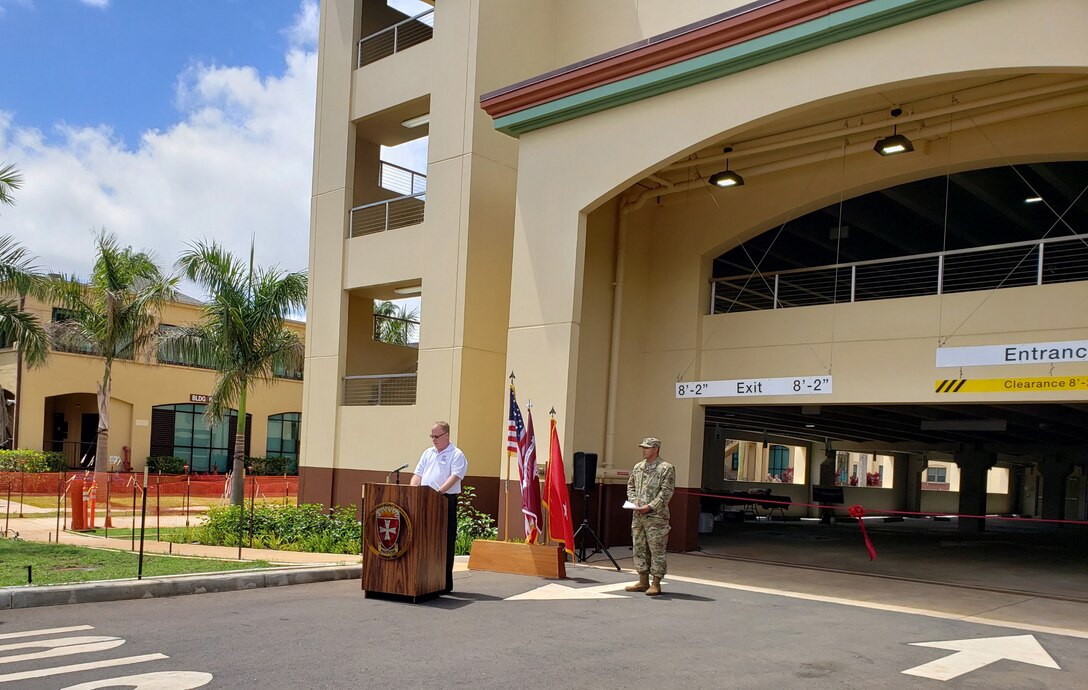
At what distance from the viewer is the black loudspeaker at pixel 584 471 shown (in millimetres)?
15008

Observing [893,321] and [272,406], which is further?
[272,406]

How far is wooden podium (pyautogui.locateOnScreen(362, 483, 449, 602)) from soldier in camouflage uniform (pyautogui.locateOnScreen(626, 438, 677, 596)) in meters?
2.52

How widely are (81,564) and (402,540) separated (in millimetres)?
5450

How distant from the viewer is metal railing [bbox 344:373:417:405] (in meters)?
20.4

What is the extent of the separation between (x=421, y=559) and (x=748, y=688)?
4147 mm

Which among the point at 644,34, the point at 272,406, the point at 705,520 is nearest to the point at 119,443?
the point at 272,406

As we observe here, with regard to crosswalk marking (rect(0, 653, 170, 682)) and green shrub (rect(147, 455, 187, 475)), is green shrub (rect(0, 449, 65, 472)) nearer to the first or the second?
green shrub (rect(147, 455, 187, 475))

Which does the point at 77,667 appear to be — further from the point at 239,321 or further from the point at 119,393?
the point at 119,393

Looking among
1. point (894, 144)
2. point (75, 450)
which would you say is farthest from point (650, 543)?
point (75, 450)

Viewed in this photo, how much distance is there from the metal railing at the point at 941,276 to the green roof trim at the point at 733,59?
375cm

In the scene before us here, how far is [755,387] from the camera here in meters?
15.8

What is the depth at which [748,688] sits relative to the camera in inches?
270

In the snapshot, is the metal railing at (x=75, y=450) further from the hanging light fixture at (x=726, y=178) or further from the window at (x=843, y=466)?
the window at (x=843, y=466)

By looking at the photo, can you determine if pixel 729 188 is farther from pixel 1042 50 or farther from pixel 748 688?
pixel 748 688
